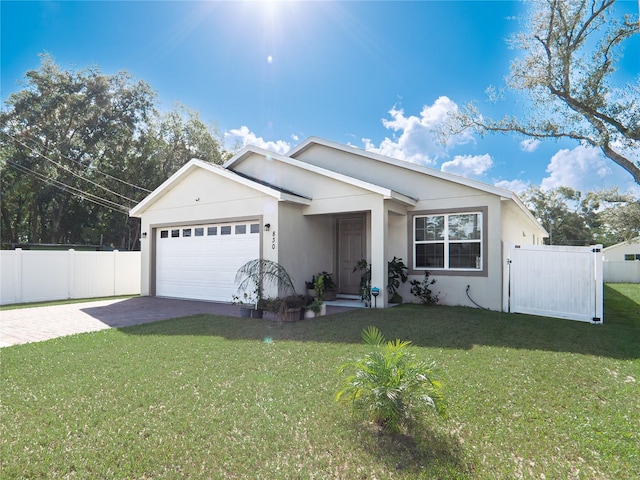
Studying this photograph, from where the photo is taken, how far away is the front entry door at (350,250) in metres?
12.1

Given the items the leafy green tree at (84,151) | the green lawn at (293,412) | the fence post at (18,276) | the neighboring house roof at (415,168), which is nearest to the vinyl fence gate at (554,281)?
the neighboring house roof at (415,168)

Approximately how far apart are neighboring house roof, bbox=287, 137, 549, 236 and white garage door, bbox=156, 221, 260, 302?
169 inches

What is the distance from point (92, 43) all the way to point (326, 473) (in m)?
17.8

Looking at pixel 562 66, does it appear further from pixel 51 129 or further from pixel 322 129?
pixel 51 129

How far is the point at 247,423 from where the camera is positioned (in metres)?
3.43

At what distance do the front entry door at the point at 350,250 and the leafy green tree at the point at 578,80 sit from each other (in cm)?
850

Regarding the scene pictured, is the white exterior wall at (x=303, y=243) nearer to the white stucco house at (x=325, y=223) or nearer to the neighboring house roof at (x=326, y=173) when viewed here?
the white stucco house at (x=325, y=223)

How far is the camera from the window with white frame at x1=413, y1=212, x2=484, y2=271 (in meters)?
10.1

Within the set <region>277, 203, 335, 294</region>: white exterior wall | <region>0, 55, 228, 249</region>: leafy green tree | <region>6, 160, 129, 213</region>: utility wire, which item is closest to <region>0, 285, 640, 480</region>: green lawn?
<region>277, 203, 335, 294</region>: white exterior wall

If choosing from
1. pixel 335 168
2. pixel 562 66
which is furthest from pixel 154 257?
pixel 562 66

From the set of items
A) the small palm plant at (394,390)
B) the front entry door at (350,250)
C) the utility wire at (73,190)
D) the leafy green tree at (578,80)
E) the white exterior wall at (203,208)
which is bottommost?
the small palm plant at (394,390)

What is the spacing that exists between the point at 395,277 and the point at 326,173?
3.63m

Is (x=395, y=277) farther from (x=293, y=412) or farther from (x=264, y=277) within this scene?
(x=293, y=412)

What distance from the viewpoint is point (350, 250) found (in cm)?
1224
